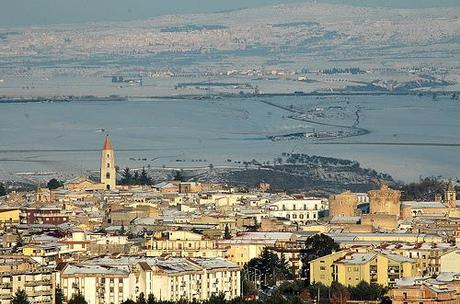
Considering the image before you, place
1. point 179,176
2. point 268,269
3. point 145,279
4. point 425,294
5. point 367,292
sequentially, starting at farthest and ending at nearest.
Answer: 1. point 179,176
2. point 268,269
3. point 367,292
4. point 145,279
5. point 425,294

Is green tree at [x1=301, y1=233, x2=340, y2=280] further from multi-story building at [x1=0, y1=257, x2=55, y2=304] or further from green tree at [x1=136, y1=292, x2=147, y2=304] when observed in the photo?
multi-story building at [x1=0, y1=257, x2=55, y2=304]

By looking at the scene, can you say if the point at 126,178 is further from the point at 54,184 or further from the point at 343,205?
the point at 343,205

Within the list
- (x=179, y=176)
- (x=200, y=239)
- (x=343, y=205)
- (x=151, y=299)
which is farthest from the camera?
(x=179, y=176)

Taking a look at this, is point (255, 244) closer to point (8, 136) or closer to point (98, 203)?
point (98, 203)

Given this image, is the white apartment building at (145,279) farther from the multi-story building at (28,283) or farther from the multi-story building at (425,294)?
the multi-story building at (425,294)

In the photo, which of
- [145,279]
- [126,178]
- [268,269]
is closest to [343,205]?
[268,269]

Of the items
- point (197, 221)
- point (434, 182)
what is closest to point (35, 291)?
point (197, 221)

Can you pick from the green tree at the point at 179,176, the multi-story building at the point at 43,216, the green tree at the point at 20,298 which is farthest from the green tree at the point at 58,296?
the green tree at the point at 179,176
